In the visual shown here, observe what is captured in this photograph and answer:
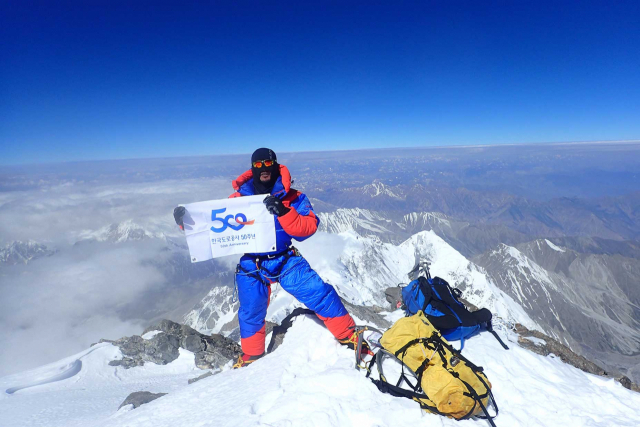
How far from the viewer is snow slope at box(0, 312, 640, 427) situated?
14.2 feet

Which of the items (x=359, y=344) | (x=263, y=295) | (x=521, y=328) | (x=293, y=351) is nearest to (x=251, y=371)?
(x=293, y=351)

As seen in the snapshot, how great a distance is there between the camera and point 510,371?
550 cm

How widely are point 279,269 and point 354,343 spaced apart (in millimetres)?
2660

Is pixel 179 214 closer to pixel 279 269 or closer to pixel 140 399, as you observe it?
pixel 279 269

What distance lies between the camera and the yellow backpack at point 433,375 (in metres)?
4.20

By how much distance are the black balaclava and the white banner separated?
0.25 m

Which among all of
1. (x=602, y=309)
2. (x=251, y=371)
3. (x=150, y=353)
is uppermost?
(x=251, y=371)

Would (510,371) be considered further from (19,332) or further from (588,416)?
(19,332)

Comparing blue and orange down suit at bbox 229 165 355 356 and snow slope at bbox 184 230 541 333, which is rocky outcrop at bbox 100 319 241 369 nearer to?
blue and orange down suit at bbox 229 165 355 356

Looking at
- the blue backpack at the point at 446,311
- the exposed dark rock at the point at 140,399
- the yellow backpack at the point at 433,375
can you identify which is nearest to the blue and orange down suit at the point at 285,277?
the yellow backpack at the point at 433,375

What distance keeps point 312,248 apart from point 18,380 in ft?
560

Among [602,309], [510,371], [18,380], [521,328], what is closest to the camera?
[510,371]

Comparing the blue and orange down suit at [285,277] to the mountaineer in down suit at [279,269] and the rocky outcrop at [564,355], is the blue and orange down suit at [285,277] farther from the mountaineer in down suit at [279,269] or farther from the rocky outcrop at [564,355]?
the rocky outcrop at [564,355]

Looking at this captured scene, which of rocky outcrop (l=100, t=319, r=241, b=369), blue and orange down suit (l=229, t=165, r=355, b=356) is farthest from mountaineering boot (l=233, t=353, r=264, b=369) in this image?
rocky outcrop (l=100, t=319, r=241, b=369)
